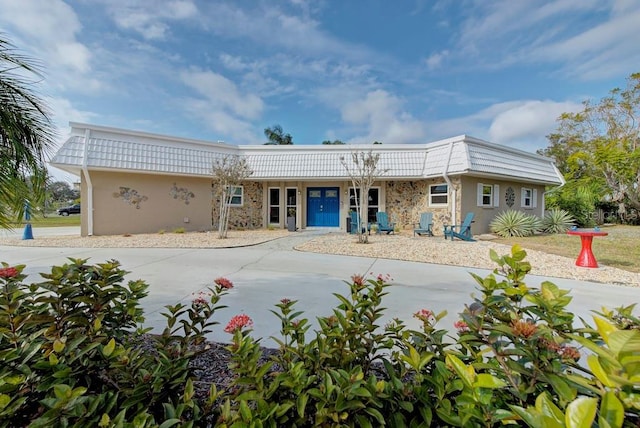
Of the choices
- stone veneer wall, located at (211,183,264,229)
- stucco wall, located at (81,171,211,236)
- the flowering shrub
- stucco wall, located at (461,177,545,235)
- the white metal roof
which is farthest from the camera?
stone veneer wall, located at (211,183,264,229)

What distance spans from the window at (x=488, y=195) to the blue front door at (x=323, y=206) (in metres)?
7.15

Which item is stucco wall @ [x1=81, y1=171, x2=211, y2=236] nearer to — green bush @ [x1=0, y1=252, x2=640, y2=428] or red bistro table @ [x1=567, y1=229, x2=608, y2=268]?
green bush @ [x1=0, y1=252, x2=640, y2=428]

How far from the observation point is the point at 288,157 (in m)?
16.1

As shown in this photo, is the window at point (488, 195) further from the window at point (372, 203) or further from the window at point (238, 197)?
the window at point (238, 197)

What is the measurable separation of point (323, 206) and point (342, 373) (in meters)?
15.3

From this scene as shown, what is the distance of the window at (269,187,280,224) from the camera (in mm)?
16672

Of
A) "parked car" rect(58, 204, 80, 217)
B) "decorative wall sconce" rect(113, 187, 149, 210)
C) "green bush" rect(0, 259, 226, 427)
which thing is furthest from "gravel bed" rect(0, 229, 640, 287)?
"parked car" rect(58, 204, 80, 217)

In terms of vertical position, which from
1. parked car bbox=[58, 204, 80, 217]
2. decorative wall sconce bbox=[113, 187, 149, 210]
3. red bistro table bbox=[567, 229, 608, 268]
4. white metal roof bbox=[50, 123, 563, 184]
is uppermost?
white metal roof bbox=[50, 123, 563, 184]

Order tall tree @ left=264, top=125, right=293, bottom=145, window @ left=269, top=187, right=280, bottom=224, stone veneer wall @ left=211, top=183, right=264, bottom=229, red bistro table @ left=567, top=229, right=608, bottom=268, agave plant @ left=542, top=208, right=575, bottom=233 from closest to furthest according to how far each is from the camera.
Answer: red bistro table @ left=567, top=229, right=608, bottom=268 < agave plant @ left=542, top=208, right=575, bottom=233 < stone veneer wall @ left=211, top=183, right=264, bottom=229 < window @ left=269, top=187, right=280, bottom=224 < tall tree @ left=264, top=125, right=293, bottom=145

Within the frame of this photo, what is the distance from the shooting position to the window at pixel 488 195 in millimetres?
14500

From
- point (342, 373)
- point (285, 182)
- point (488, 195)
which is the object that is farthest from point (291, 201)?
point (342, 373)

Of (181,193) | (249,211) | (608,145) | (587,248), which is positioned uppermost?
(608,145)

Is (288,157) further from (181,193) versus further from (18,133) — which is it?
(18,133)

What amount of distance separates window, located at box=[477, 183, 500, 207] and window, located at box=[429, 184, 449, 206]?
1.57 m
